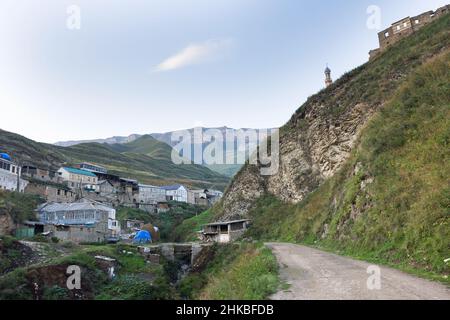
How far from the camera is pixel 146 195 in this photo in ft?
291

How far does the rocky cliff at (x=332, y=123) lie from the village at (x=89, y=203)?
853 cm

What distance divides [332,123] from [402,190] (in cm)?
2537

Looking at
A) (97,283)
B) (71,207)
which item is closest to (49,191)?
(71,207)

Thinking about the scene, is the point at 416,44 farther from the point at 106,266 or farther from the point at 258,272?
the point at 106,266

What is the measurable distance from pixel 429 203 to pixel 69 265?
28.2 m

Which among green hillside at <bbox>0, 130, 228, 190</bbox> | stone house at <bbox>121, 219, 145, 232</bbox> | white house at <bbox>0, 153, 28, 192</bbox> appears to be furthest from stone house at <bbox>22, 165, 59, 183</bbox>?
stone house at <bbox>121, 219, 145, 232</bbox>

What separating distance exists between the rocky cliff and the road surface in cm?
2036

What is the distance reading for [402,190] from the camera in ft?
52.5

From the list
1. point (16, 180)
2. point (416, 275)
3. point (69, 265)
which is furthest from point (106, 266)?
point (16, 180)

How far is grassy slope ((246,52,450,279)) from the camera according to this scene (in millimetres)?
12625

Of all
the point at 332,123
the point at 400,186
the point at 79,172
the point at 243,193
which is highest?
the point at 332,123

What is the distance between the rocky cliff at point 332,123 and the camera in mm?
34250
